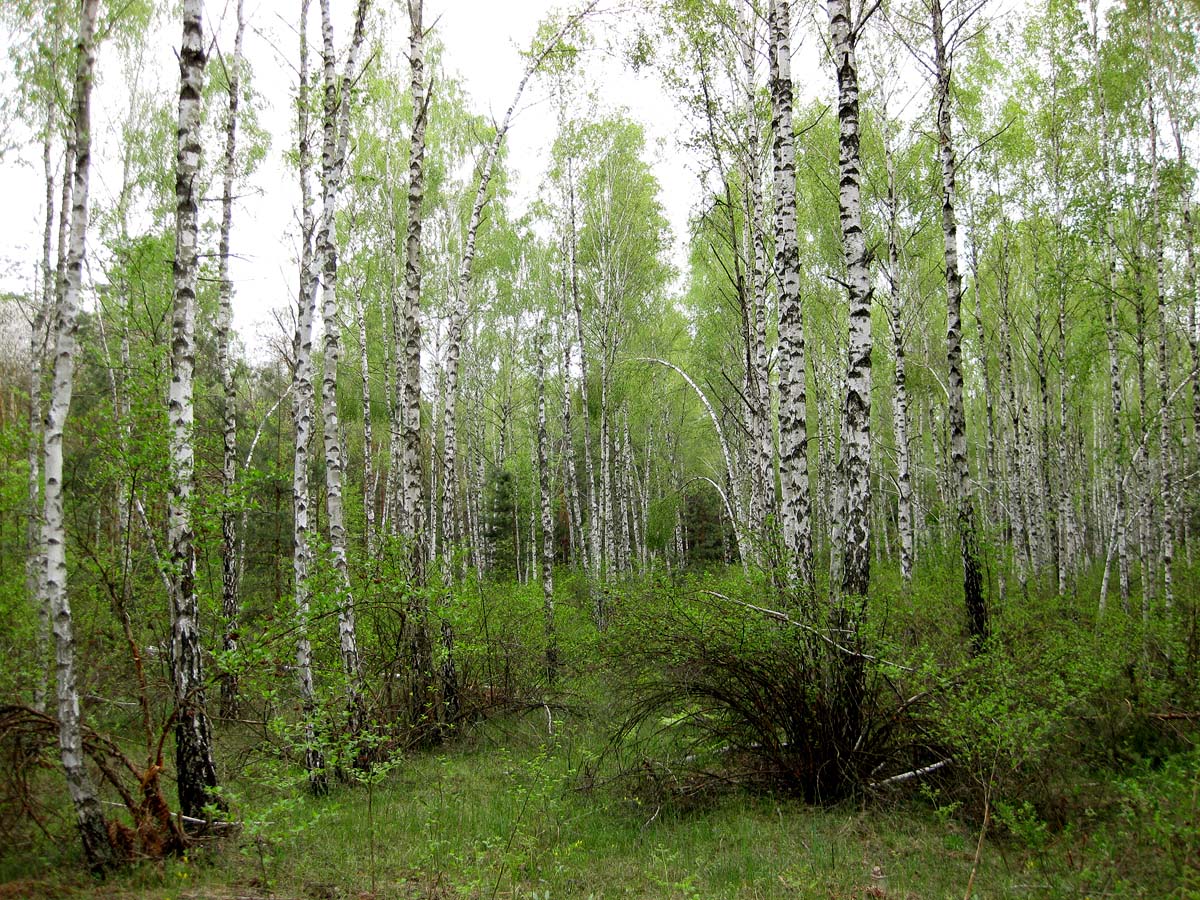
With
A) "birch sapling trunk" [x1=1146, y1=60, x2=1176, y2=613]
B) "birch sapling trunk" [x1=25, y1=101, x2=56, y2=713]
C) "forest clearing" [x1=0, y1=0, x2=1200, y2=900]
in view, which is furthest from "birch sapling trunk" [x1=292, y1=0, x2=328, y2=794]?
"birch sapling trunk" [x1=1146, y1=60, x2=1176, y2=613]

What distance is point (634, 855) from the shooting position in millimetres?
4785

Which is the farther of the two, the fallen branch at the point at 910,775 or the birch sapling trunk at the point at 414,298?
the birch sapling trunk at the point at 414,298

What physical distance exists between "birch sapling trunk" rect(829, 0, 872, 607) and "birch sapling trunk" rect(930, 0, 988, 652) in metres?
2.70

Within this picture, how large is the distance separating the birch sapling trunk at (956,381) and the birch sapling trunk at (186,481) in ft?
24.7

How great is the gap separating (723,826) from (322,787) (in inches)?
155

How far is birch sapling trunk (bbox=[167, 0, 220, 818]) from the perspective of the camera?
4.64m

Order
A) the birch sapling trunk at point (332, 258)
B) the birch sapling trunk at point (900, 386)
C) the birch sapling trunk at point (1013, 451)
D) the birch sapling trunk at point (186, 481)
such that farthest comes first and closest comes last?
the birch sapling trunk at point (1013, 451) < the birch sapling trunk at point (900, 386) < the birch sapling trunk at point (332, 258) < the birch sapling trunk at point (186, 481)

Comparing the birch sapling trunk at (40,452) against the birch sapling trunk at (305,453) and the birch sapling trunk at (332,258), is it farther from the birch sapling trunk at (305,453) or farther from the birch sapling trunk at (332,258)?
the birch sapling trunk at (332,258)

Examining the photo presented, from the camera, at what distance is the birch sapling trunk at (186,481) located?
183 inches

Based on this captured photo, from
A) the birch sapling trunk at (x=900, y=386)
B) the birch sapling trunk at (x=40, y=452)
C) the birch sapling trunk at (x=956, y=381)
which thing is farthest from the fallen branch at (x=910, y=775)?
the birch sapling trunk at (x=900, y=386)

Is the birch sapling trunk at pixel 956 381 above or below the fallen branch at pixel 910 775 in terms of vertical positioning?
above

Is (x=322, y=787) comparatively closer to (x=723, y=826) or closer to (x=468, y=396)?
(x=723, y=826)

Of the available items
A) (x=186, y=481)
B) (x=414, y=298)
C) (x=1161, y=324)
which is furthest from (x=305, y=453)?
(x=1161, y=324)

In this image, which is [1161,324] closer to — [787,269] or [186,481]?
[787,269]
